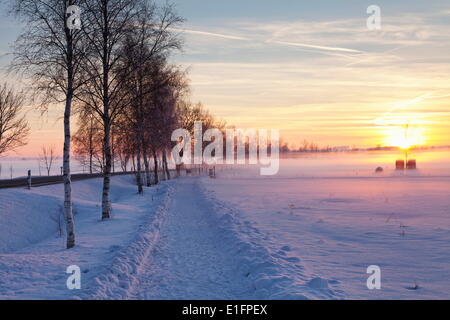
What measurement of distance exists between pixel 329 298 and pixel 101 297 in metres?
4.27

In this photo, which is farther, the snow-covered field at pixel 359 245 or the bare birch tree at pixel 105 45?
the bare birch tree at pixel 105 45

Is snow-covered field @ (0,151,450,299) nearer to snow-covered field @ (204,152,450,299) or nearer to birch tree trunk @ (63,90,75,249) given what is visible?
snow-covered field @ (204,152,450,299)

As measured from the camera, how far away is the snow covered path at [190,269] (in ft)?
23.5

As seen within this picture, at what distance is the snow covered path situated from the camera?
23.5 ft

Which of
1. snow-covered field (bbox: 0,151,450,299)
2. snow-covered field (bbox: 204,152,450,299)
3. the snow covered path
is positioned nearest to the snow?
snow-covered field (bbox: 0,151,450,299)

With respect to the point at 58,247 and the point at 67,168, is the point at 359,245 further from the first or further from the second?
the point at 58,247

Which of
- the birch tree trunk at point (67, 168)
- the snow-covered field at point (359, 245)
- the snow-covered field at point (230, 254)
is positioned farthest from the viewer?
the birch tree trunk at point (67, 168)

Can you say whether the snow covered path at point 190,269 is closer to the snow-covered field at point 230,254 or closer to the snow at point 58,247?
the snow-covered field at point 230,254

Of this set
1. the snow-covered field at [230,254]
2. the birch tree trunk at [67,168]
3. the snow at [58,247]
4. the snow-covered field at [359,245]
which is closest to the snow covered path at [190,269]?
the snow-covered field at [230,254]

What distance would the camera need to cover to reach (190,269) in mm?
8711

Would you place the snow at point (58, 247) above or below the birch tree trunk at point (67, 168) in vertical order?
below

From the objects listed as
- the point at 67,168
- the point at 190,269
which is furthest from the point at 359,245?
the point at 67,168

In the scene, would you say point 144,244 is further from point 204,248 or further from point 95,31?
point 95,31
